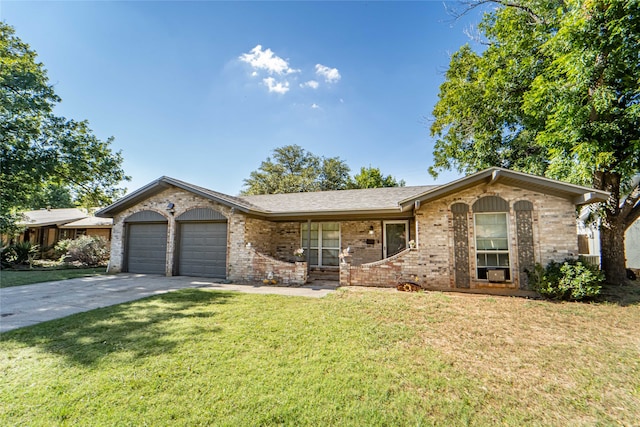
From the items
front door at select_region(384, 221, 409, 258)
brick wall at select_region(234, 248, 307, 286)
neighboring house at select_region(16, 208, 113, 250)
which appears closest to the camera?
brick wall at select_region(234, 248, 307, 286)

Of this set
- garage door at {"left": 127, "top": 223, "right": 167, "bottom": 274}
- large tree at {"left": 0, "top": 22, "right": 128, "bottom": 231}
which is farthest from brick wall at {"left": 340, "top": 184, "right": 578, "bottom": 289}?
large tree at {"left": 0, "top": 22, "right": 128, "bottom": 231}

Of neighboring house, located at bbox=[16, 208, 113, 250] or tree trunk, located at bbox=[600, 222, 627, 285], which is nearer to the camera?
tree trunk, located at bbox=[600, 222, 627, 285]

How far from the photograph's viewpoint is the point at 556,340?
4.23m

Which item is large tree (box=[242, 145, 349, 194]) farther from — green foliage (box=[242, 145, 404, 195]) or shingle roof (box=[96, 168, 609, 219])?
shingle roof (box=[96, 168, 609, 219])

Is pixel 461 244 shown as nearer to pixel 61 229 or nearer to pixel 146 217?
pixel 146 217

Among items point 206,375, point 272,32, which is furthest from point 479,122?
point 206,375

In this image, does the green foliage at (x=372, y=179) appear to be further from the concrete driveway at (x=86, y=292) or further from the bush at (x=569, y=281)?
the bush at (x=569, y=281)

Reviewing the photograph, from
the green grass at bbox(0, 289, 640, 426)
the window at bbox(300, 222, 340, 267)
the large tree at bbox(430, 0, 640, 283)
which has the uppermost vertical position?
the large tree at bbox(430, 0, 640, 283)

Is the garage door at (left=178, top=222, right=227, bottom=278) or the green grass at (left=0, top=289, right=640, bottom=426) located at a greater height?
the garage door at (left=178, top=222, right=227, bottom=278)

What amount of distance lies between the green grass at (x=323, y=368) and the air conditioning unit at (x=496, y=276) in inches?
83.7

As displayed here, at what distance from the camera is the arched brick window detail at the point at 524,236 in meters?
7.57

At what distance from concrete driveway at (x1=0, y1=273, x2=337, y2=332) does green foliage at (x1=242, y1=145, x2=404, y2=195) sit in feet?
73.2

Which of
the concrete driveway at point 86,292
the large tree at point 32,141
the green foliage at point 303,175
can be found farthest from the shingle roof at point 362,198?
the green foliage at point 303,175

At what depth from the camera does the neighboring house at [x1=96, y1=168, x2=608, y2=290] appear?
24.9 feet
